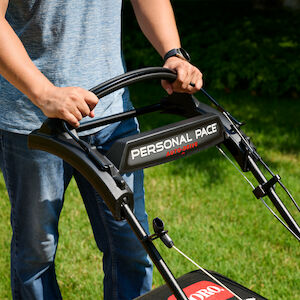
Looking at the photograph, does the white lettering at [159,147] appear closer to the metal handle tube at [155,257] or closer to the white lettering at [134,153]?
the white lettering at [134,153]

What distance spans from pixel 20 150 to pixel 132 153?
49cm

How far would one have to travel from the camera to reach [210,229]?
3.12 metres

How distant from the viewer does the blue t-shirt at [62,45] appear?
1628 mm

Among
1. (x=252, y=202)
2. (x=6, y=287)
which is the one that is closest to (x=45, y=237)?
(x=6, y=287)

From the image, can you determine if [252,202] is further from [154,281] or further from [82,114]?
[82,114]

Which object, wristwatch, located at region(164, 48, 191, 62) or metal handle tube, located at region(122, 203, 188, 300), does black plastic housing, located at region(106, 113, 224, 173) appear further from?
wristwatch, located at region(164, 48, 191, 62)

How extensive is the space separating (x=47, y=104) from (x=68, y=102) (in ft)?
0.23

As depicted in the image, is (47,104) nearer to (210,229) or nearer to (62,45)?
(62,45)

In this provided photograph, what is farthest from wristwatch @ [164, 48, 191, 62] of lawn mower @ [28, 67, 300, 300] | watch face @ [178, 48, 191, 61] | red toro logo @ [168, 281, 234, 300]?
red toro logo @ [168, 281, 234, 300]

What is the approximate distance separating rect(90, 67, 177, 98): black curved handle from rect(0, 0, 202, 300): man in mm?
70

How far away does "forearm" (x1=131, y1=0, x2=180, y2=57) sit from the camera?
5.94ft

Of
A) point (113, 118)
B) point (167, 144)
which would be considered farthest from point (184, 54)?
point (167, 144)

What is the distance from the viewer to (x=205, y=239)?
3.02m

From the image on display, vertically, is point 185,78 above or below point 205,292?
above
